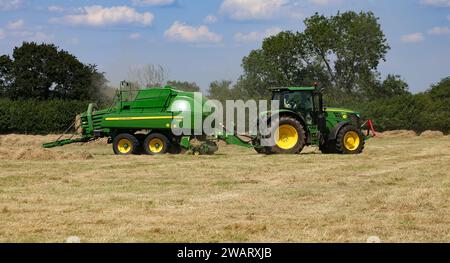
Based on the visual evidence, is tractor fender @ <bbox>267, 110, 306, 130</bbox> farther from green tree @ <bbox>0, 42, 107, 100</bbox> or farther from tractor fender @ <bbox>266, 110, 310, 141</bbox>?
green tree @ <bbox>0, 42, 107, 100</bbox>

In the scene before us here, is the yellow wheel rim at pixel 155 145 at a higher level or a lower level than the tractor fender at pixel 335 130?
lower

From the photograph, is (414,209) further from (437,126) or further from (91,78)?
(91,78)

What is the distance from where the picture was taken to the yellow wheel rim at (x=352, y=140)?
20828mm

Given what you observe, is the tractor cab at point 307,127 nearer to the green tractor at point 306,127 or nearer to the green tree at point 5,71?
the green tractor at point 306,127

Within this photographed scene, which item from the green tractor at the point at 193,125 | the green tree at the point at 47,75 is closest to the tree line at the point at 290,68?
the green tree at the point at 47,75

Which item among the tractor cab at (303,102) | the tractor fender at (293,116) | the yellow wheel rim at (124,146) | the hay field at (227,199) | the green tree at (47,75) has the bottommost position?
the hay field at (227,199)

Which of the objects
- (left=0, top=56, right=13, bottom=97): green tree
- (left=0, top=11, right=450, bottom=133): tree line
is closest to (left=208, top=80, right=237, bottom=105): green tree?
(left=0, top=11, right=450, bottom=133): tree line

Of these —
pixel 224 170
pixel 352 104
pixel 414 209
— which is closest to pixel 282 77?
pixel 352 104

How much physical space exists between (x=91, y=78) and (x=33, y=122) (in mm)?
13704

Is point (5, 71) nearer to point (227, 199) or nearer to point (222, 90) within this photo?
point (222, 90)

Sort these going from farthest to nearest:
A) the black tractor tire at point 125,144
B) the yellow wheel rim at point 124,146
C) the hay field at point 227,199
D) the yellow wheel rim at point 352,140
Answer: the yellow wheel rim at point 124,146 → the black tractor tire at point 125,144 → the yellow wheel rim at point 352,140 → the hay field at point 227,199

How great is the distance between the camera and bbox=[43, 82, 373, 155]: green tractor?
2053 cm

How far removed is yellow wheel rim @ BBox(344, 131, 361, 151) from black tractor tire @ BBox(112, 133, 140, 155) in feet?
20.4

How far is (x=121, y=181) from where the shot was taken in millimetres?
14203
